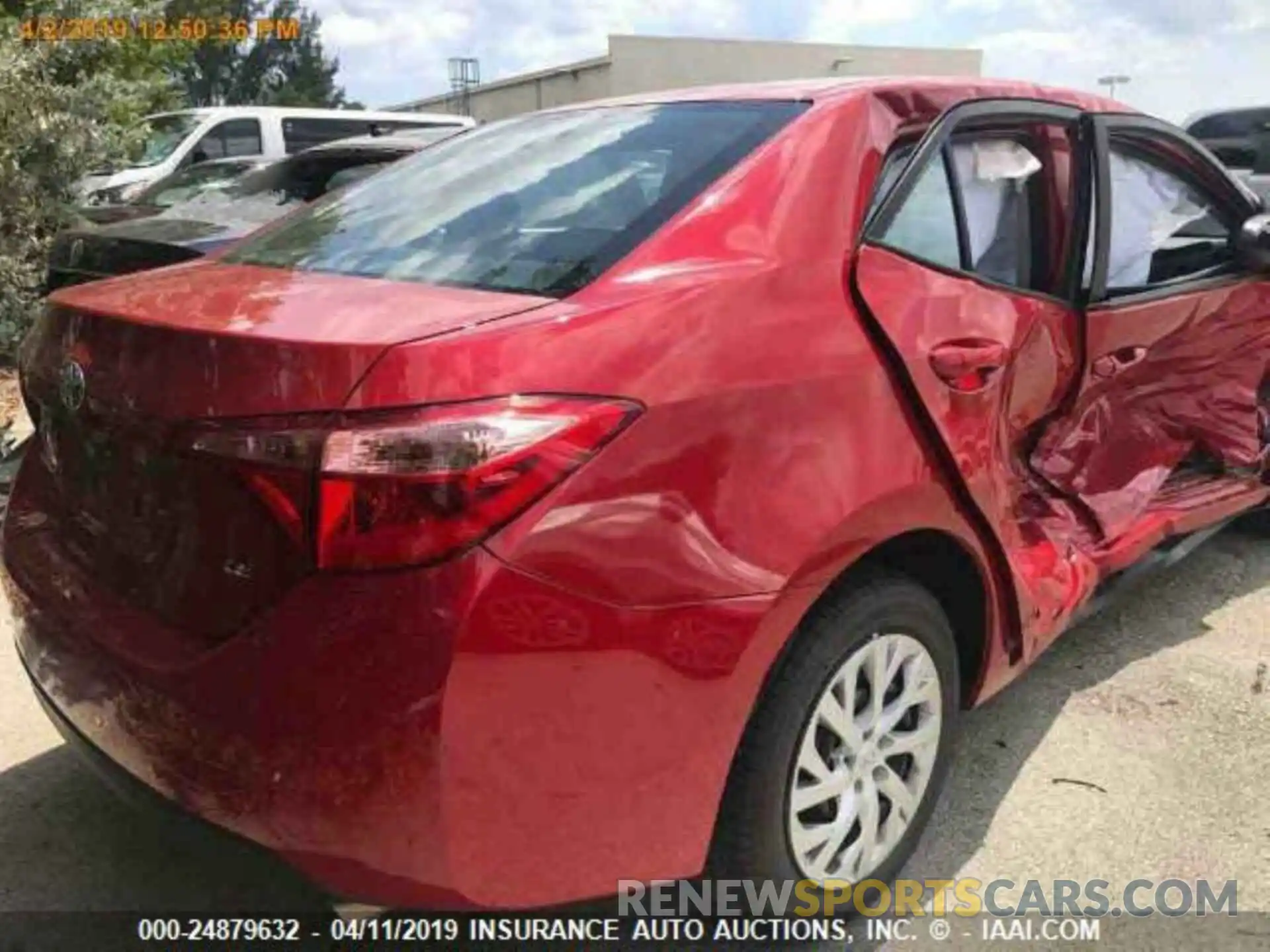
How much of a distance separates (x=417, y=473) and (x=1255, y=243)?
9.74 feet

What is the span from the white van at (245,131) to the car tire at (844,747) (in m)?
10.5

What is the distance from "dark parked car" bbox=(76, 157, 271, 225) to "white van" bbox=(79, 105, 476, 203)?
226 centimetres

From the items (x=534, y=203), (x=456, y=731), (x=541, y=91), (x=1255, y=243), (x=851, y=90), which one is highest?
(x=541, y=91)

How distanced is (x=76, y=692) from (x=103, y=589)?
0.18 metres

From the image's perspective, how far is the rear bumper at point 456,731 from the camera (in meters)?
1.61

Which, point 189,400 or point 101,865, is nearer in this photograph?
point 189,400

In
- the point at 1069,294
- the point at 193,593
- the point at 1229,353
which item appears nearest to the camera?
the point at 193,593

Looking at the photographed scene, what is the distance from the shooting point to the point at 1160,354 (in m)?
3.27

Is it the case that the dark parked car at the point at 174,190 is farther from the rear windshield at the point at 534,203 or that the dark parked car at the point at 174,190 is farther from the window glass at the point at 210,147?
the rear windshield at the point at 534,203

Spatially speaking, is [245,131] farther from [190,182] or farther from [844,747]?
[844,747]

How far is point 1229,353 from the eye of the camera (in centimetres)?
364

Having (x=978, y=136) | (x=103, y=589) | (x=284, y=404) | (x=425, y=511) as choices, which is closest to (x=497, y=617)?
(x=425, y=511)

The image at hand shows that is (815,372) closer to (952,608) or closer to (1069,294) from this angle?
(952,608)

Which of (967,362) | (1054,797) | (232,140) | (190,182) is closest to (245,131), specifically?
(232,140)
